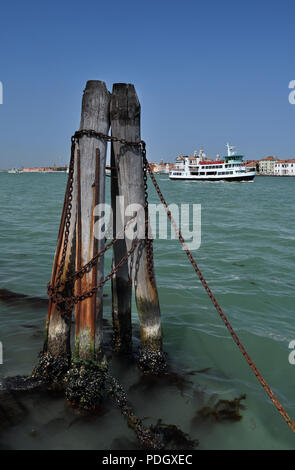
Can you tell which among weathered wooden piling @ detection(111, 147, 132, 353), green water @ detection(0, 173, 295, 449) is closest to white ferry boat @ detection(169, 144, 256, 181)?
green water @ detection(0, 173, 295, 449)

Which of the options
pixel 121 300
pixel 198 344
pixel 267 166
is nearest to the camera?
pixel 121 300

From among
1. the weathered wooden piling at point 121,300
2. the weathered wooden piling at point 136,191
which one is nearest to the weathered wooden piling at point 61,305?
the weathered wooden piling at point 136,191

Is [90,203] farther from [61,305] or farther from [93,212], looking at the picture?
[61,305]

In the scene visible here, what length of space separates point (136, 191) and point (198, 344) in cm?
266

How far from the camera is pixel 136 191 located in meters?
3.73

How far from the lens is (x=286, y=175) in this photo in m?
146

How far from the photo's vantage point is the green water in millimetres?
3295

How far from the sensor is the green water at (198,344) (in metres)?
3.29

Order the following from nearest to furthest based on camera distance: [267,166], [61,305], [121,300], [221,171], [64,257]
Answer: [64,257] < [61,305] < [121,300] < [221,171] < [267,166]

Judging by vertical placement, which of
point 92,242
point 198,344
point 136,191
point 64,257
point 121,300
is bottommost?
point 198,344

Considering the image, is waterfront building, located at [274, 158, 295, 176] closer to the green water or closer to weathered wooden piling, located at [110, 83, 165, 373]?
the green water

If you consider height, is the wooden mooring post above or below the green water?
above

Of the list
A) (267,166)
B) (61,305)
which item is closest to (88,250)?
(61,305)

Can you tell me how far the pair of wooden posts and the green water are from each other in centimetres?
68
